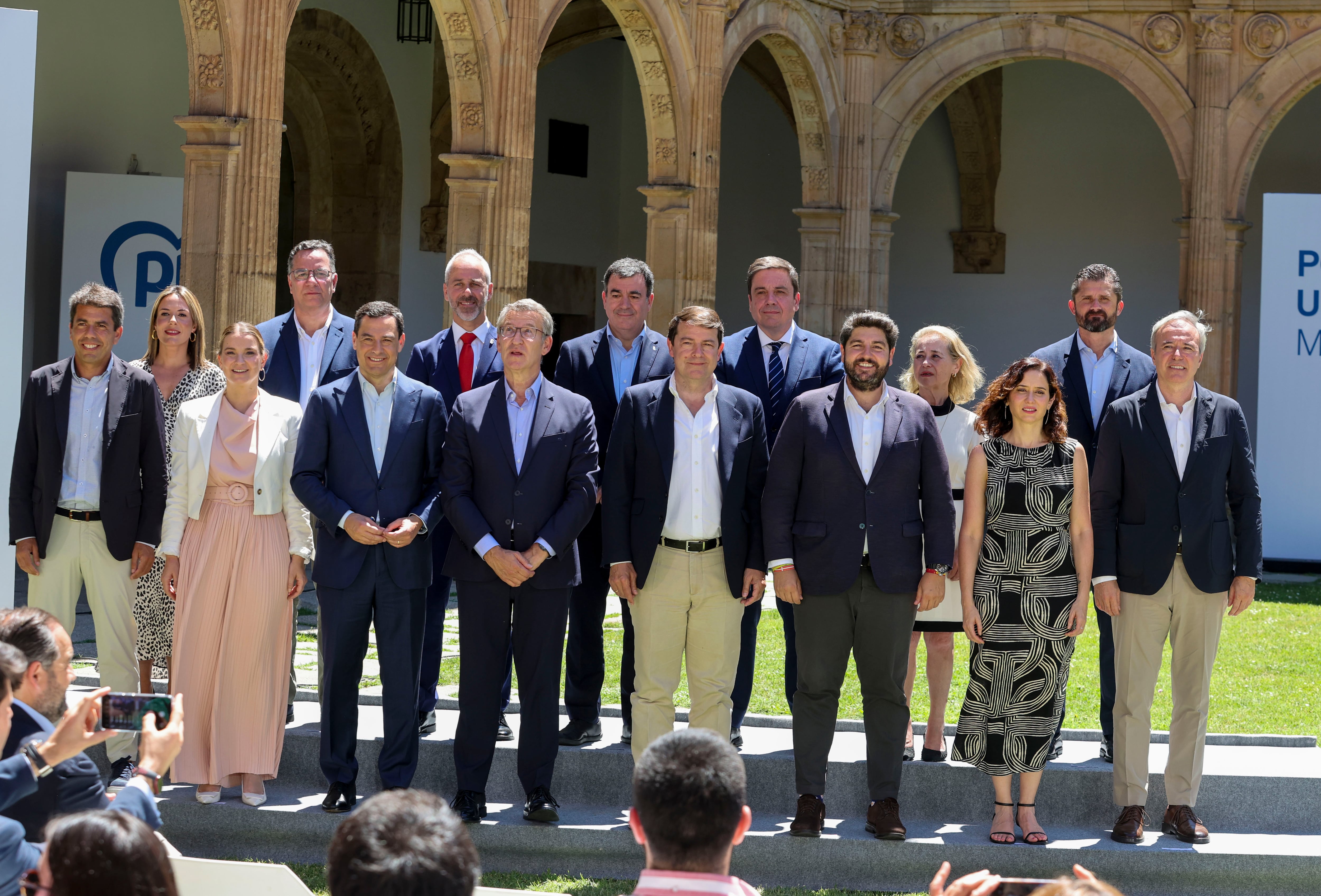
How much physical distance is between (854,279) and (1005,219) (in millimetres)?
4411

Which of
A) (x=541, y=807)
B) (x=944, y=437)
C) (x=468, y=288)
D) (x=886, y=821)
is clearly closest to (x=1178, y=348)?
(x=944, y=437)

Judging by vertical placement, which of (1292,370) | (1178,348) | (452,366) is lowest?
(452,366)

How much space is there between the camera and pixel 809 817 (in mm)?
5184

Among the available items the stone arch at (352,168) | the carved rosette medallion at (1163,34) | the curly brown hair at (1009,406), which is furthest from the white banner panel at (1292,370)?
the stone arch at (352,168)

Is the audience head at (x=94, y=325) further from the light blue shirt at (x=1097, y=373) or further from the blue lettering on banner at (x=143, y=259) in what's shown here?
the blue lettering on banner at (x=143, y=259)

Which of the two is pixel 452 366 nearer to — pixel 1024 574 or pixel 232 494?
pixel 232 494

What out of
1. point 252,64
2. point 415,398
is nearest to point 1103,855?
point 415,398

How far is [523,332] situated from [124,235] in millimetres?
7572

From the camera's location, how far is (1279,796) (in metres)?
5.72

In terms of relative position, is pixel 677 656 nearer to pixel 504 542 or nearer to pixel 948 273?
pixel 504 542

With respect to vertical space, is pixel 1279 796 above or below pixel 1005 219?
below

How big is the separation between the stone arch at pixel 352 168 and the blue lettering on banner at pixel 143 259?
3911 millimetres

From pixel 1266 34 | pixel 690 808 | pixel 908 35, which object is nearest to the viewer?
pixel 690 808

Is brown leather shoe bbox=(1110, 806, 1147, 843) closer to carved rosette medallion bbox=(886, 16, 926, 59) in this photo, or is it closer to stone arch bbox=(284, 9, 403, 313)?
stone arch bbox=(284, 9, 403, 313)
